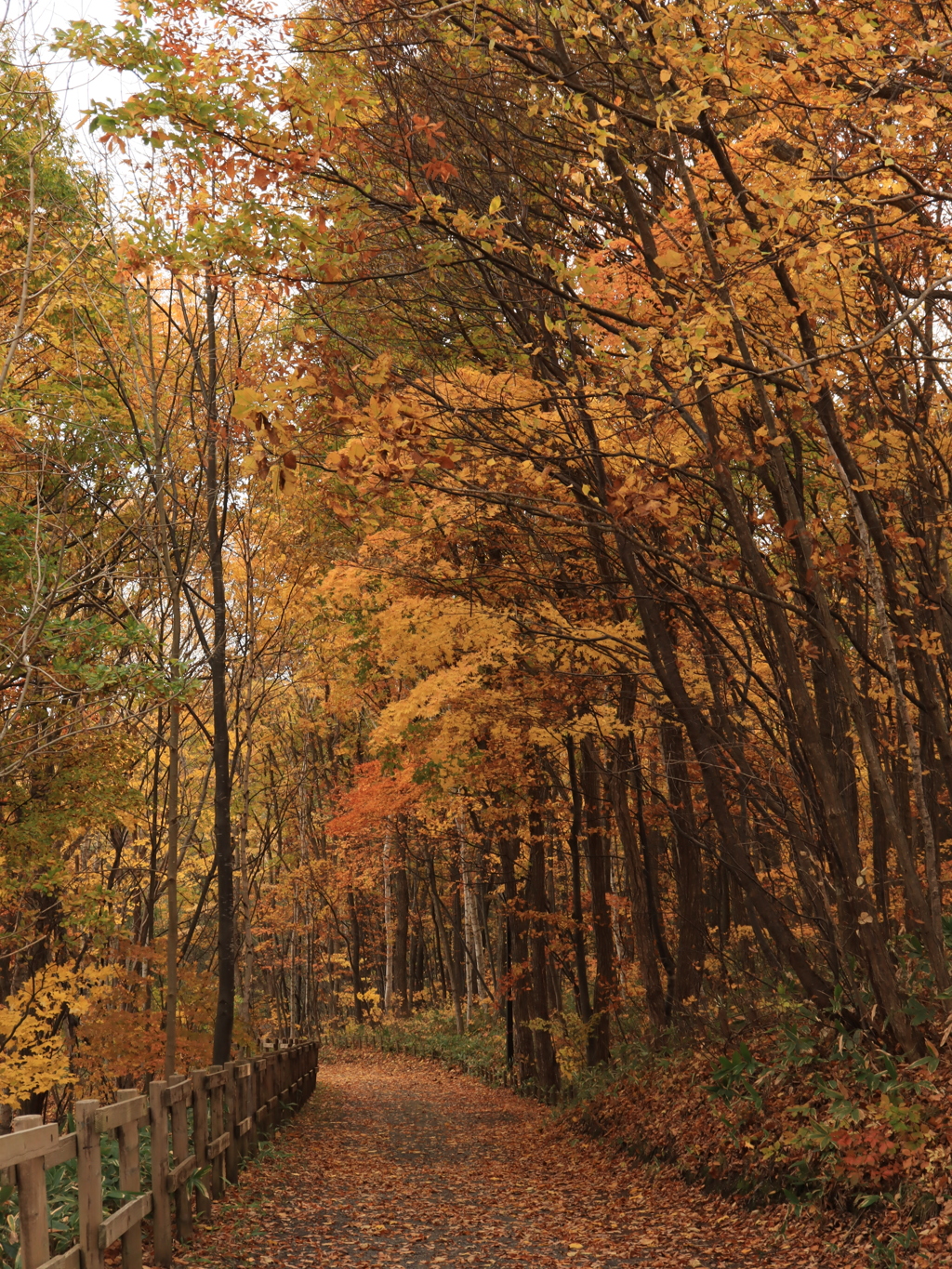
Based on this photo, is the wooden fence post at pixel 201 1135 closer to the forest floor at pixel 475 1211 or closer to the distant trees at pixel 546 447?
the forest floor at pixel 475 1211

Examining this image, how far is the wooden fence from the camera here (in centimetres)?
396

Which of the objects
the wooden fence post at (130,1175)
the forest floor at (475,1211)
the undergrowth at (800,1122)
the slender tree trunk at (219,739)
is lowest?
the forest floor at (475,1211)

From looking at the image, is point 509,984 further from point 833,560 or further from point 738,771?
point 833,560

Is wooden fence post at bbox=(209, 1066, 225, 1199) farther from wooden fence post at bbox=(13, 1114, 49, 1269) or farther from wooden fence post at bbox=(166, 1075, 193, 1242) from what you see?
wooden fence post at bbox=(13, 1114, 49, 1269)

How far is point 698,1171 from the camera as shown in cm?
868

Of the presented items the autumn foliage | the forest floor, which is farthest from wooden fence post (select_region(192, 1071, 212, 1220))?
the autumn foliage

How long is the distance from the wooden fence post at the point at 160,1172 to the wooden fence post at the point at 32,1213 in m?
2.34

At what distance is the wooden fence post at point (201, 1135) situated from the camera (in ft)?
24.1

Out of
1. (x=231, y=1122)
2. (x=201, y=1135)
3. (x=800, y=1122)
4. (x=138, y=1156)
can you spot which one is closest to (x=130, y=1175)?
(x=138, y=1156)

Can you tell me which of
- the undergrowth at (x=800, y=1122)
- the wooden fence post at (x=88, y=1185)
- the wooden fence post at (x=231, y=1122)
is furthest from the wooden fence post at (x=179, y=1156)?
the undergrowth at (x=800, y=1122)

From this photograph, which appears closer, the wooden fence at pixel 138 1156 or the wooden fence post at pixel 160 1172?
the wooden fence at pixel 138 1156

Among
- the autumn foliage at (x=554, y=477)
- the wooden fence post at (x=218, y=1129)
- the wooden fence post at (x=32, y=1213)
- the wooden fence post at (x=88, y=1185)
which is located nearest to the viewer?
the wooden fence post at (x=32, y=1213)

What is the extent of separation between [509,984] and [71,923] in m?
6.94

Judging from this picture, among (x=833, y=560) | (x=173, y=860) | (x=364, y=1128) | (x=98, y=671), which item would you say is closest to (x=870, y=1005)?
(x=833, y=560)
